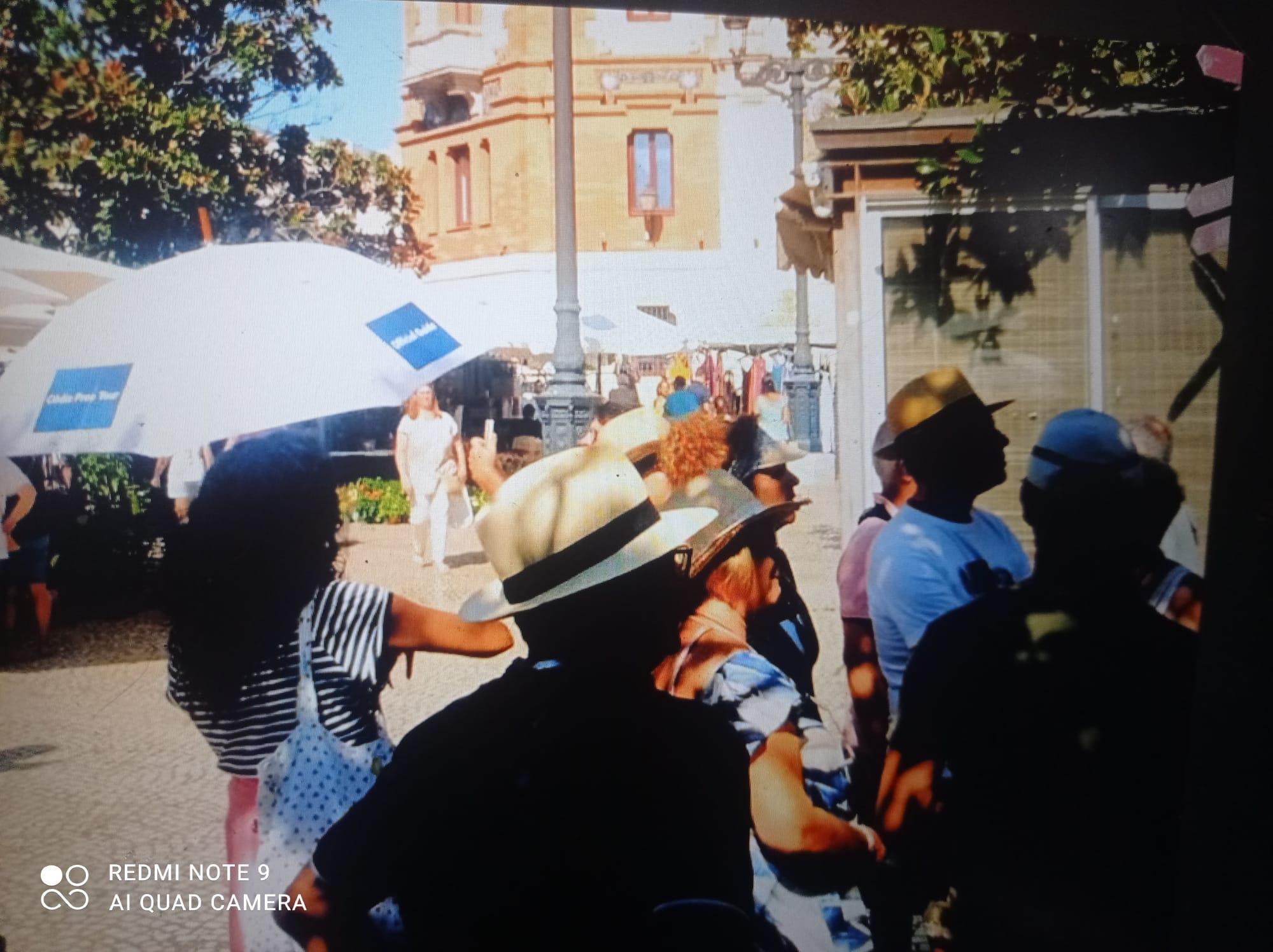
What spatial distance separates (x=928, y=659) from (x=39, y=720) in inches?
88.5

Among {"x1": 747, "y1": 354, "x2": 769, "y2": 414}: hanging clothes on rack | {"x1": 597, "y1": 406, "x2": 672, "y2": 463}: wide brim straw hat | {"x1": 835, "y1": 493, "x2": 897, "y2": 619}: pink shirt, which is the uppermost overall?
{"x1": 747, "y1": 354, "x2": 769, "y2": 414}: hanging clothes on rack

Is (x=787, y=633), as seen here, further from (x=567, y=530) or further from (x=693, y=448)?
(x=567, y=530)

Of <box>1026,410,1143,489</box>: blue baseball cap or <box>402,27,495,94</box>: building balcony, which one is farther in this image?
<box>1026,410,1143,489</box>: blue baseball cap

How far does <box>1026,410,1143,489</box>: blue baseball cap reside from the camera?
9.16ft

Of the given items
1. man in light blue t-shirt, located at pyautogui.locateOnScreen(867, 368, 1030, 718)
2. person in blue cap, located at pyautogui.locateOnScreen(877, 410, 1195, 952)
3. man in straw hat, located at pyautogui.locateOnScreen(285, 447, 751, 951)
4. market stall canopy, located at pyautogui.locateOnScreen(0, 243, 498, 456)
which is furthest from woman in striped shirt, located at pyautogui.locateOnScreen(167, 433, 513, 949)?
person in blue cap, located at pyautogui.locateOnScreen(877, 410, 1195, 952)

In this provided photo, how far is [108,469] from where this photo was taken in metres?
2.38

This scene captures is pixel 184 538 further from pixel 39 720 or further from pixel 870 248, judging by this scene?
pixel 870 248

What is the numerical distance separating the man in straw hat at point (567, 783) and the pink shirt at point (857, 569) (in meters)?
0.56

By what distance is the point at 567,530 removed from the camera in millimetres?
2188

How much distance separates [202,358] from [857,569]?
5.67 ft

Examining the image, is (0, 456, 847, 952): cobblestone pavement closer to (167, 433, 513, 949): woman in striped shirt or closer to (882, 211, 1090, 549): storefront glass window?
(167, 433, 513, 949): woman in striped shirt

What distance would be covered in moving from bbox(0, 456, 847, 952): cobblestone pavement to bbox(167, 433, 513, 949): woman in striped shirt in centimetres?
6

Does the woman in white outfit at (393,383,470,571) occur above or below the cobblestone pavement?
above

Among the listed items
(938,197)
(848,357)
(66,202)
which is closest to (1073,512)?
(848,357)
